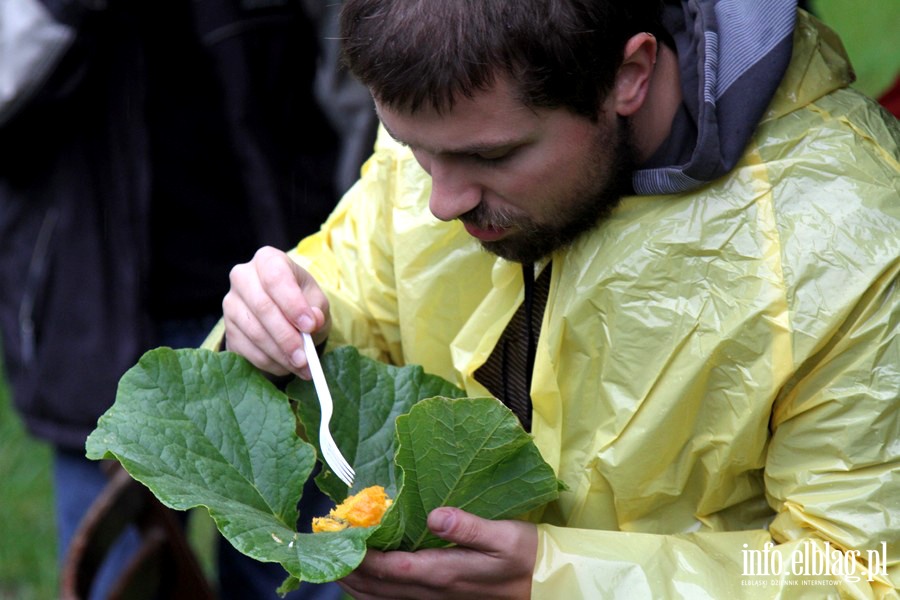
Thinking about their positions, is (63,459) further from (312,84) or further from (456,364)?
(456,364)

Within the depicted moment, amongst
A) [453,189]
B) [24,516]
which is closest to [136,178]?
[453,189]

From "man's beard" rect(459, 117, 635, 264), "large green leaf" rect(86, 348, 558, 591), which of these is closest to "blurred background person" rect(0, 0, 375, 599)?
"large green leaf" rect(86, 348, 558, 591)

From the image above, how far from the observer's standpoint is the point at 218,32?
2.70m

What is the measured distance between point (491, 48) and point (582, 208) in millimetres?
279

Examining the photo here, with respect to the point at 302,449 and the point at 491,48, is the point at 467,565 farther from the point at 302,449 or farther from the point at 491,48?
the point at 491,48

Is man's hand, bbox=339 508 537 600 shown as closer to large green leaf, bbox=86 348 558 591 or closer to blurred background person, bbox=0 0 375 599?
large green leaf, bbox=86 348 558 591

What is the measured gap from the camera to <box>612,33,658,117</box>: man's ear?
1.56m

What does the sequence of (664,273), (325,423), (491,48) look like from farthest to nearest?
(325,423) < (664,273) < (491,48)

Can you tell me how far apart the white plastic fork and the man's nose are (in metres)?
0.30

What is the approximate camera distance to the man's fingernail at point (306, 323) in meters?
1.68

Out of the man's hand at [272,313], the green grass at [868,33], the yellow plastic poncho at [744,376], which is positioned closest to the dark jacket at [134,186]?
the man's hand at [272,313]

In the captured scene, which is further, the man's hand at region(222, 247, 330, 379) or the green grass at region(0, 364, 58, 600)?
the green grass at region(0, 364, 58, 600)

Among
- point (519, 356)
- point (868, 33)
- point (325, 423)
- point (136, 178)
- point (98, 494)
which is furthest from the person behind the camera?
point (868, 33)

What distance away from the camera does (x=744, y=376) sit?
1.49 m
